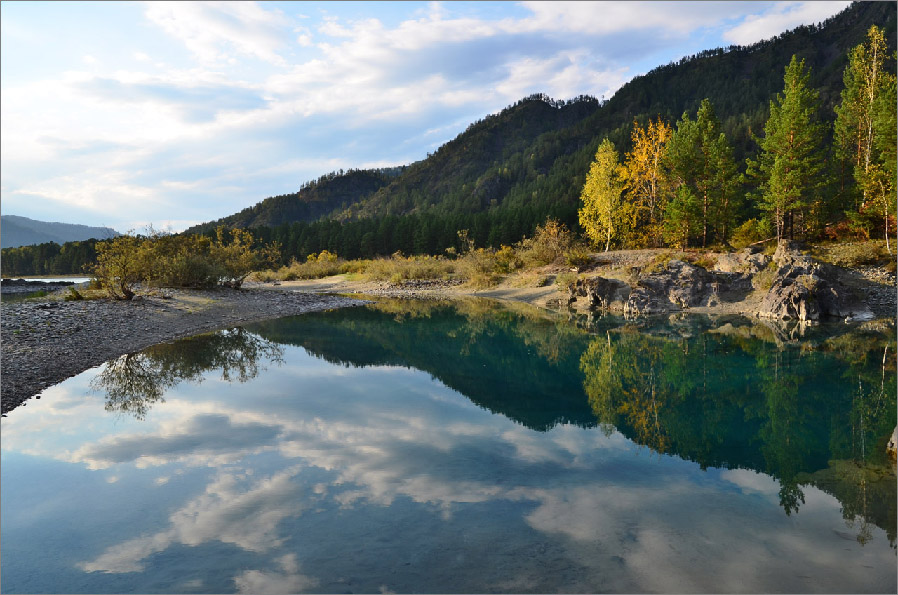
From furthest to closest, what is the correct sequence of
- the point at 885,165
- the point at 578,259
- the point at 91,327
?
the point at 578,259 < the point at 885,165 < the point at 91,327

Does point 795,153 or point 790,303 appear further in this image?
point 795,153

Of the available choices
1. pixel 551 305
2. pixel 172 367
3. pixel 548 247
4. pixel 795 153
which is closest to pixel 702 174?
pixel 795 153

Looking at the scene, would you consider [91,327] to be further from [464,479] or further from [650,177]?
[650,177]

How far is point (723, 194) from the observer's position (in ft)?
128

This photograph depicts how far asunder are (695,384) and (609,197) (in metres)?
33.0

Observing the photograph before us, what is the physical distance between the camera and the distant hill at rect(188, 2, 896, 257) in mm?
85250

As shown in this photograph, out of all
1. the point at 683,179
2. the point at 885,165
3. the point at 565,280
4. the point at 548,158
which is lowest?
the point at 565,280

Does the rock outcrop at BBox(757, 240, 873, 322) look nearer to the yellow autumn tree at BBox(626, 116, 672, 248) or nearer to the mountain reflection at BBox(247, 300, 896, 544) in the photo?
the mountain reflection at BBox(247, 300, 896, 544)

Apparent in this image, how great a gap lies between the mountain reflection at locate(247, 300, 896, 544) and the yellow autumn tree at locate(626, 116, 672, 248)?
20.8 m

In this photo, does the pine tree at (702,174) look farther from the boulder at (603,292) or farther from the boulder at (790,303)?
the boulder at (790,303)

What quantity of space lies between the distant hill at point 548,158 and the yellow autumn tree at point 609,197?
105ft

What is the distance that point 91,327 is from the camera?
19.5m

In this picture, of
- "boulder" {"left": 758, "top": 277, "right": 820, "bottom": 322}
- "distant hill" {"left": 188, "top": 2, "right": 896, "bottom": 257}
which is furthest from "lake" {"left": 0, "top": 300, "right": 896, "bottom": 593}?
"distant hill" {"left": 188, "top": 2, "right": 896, "bottom": 257}

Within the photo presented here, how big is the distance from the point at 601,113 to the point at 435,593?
594 feet
